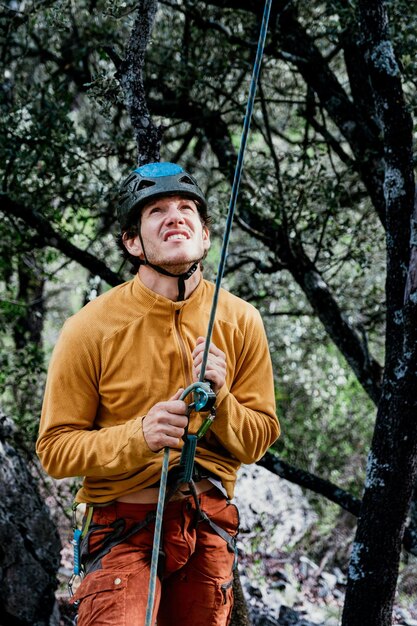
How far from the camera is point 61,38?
785 centimetres

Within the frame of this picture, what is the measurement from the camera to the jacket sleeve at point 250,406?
109 inches

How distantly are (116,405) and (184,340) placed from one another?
377 mm

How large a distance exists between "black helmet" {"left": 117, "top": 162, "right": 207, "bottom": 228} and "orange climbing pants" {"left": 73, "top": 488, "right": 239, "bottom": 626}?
1233 mm

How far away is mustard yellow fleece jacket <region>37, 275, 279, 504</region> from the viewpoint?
269 cm

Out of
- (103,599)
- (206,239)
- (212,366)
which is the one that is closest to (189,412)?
(212,366)

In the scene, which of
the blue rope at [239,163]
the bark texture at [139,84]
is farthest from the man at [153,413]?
the bark texture at [139,84]

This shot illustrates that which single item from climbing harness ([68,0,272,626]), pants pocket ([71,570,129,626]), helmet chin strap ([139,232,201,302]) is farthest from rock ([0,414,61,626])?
helmet chin strap ([139,232,201,302])

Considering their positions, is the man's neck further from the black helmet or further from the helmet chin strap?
the black helmet

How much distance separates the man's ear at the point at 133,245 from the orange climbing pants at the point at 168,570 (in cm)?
105

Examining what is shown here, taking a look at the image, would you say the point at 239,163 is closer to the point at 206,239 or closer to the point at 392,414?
the point at 206,239

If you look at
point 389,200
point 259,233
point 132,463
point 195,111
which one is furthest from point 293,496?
point 132,463

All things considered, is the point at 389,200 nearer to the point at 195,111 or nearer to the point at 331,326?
the point at 331,326

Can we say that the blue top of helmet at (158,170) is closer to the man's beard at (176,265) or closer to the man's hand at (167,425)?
the man's beard at (176,265)

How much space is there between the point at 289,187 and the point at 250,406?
3.69 metres
